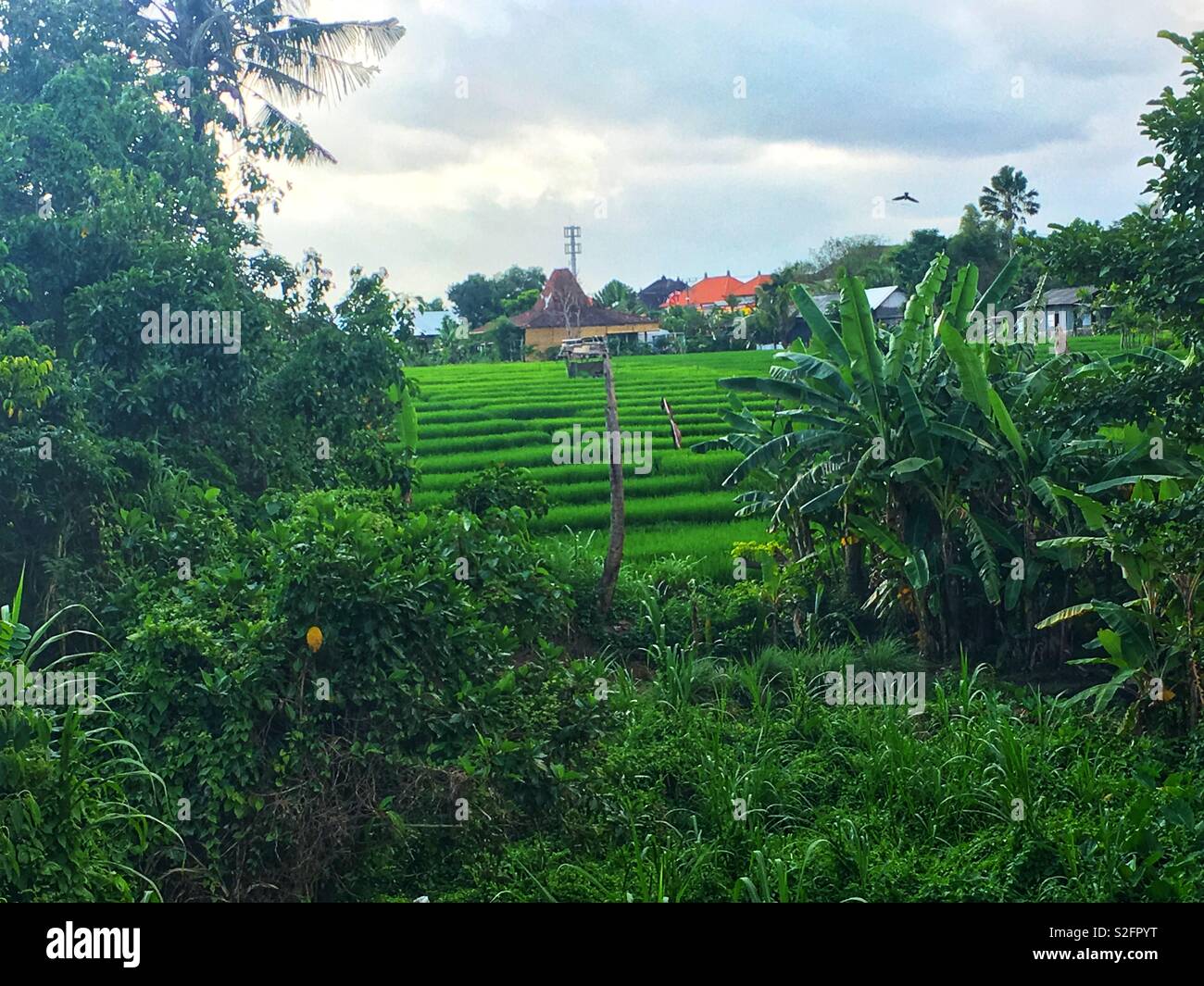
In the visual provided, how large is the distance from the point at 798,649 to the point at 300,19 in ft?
21.5

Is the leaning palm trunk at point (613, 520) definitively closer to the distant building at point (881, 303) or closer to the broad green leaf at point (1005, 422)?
the broad green leaf at point (1005, 422)

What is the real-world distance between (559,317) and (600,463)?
8195 millimetres

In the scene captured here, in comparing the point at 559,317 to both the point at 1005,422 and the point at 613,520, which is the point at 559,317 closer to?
the point at 613,520

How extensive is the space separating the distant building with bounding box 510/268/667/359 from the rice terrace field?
0.90 metres

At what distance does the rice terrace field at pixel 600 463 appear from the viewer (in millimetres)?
8922

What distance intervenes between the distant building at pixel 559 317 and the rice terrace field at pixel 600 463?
0.90m

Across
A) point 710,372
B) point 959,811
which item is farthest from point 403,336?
point 710,372

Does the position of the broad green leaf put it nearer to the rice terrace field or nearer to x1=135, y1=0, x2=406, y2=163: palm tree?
the rice terrace field

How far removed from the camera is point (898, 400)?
6676 mm

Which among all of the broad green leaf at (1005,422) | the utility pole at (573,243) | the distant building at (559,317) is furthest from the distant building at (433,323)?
the broad green leaf at (1005,422)
